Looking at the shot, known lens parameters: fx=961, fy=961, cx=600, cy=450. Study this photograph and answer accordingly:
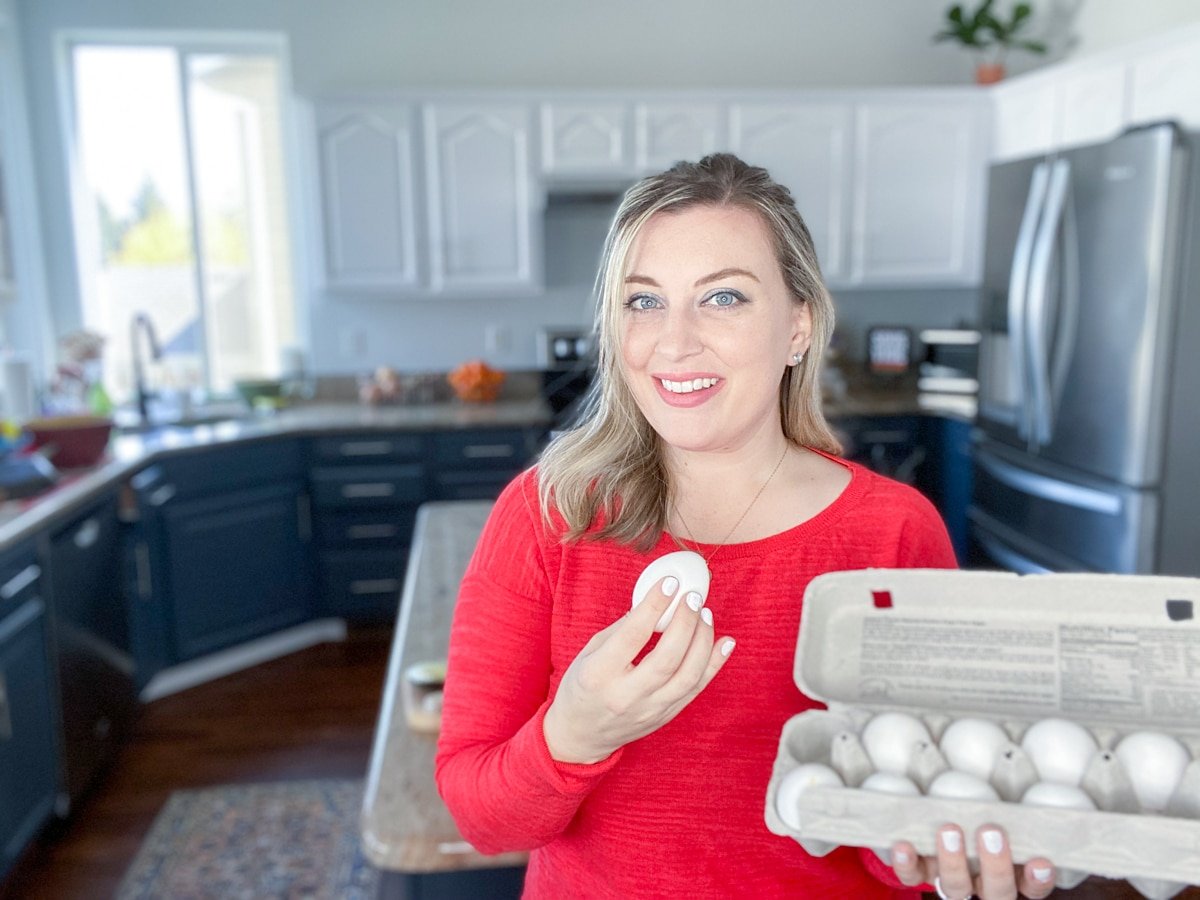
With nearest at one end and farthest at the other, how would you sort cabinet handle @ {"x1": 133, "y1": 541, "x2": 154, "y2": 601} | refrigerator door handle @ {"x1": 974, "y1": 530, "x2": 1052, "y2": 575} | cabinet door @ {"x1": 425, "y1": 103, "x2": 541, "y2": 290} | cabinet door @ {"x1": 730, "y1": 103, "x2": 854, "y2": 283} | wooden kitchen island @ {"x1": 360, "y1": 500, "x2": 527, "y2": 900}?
wooden kitchen island @ {"x1": 360, "y1": 500, "x2": 527, "y2": 900} → cabinet handle @ {"x1": 133, "y1": 541, "x2": 154, "y2": 601} → refrigerator door handle @ {"x1": 974, "y1": 530, "x2": 1052, "y2": 575} → cabinet door @ {"x1": 425, "y1": 103, "x2": 541, "y2": 290} → cabinet door @ {"x1": 730, "y1": 103, "x2": 854, "y2": 283}

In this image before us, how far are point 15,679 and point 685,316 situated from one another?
1.97 meters

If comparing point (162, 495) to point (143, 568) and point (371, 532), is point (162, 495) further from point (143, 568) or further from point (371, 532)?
point (371, 532)

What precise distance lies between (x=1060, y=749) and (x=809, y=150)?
3.52 meters

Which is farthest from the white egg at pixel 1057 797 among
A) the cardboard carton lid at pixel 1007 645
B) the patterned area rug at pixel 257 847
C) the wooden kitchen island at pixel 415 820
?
Result: the patterned area rug at pixel 257 847

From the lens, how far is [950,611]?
0.89 m

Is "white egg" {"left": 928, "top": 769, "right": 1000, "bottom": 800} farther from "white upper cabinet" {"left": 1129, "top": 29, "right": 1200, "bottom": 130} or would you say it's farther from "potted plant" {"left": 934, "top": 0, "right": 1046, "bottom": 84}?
"potted plant" {"left": 934, "top": 0, "right": 1046, "bottom": 84}

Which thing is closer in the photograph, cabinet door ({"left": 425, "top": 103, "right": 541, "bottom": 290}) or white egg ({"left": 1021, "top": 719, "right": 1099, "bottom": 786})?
white egg ({"left": 1021, "top": 719, "right": 1099, "bottom": 786})

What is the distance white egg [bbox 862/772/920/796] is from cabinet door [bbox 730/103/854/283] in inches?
132

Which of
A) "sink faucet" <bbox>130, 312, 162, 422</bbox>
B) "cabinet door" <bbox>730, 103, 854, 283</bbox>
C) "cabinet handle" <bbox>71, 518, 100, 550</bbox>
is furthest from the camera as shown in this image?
"cabinet door" <bbox>730, 103, 854, 283</bbox>

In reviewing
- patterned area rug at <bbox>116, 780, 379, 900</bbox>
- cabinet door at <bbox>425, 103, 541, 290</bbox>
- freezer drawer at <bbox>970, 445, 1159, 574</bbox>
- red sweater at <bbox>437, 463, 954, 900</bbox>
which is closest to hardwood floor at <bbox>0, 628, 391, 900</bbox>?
patterned area rug at <bbox>116, 780, 379, 900</bbox>

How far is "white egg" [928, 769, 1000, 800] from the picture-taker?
80cm

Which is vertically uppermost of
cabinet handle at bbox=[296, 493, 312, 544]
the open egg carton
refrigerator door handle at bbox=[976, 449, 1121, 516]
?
the open egg carton

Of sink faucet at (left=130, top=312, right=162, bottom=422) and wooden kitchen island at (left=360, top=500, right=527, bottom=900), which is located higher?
sink faucet at (left=130, top=312, right=162, bottom=422)

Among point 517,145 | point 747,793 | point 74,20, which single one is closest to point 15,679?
point 747,793
